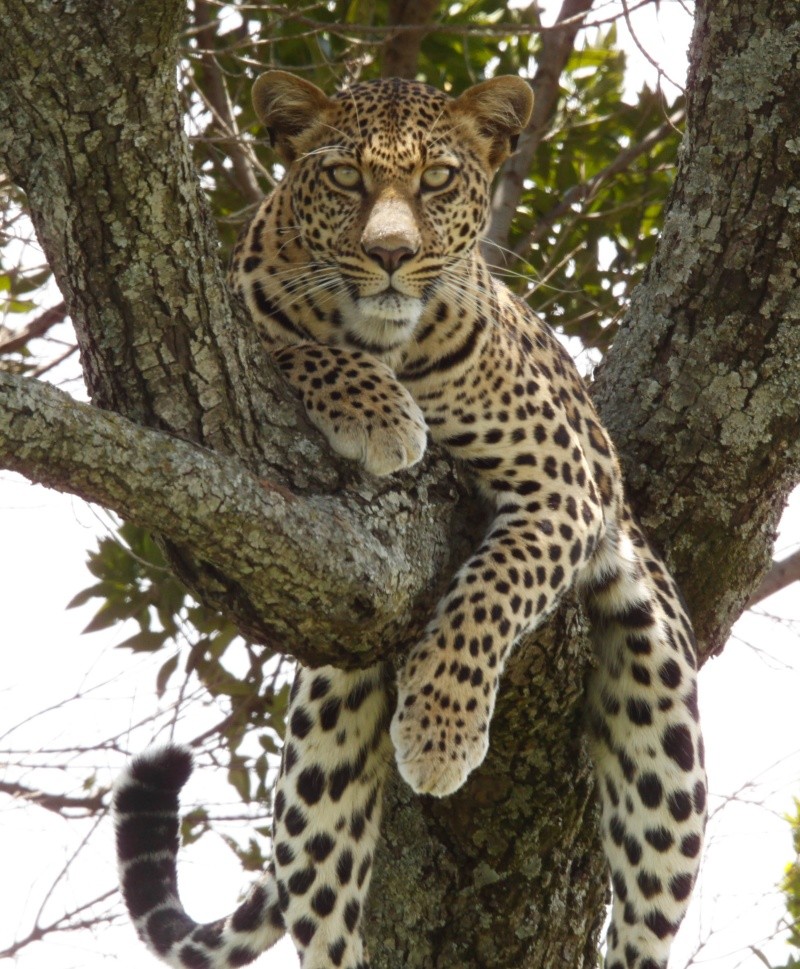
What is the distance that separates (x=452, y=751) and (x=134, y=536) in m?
2.57

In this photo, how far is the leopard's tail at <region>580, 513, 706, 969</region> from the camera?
4.58m

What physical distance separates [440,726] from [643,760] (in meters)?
0.98

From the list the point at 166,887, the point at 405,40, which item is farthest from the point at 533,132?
the point at 166,887

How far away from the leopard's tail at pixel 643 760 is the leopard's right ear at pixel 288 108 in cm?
156

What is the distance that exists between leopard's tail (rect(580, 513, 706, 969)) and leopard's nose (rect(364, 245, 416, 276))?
1068 mm

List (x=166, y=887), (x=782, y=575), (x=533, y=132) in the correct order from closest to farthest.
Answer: (x=166, y=887)
(x=782, y=575)
(x=533, y=132)

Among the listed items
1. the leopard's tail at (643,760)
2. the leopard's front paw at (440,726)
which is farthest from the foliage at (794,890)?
the leopard's front paw at (440,726)

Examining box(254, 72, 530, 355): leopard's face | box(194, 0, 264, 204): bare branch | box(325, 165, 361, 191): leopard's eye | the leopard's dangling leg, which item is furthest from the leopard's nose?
box(194, 0, 264, 204): bare branch

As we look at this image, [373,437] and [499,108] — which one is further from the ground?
[499,108]

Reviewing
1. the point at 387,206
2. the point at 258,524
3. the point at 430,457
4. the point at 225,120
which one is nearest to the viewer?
the point at 258,524

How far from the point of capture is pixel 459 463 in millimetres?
4395

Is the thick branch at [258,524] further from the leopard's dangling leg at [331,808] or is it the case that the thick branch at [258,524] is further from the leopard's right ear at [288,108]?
the leopard's right ear at [288,108]

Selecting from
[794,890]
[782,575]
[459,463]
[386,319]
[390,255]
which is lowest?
[794,890]

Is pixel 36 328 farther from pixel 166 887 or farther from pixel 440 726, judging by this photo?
pixel 440 726
